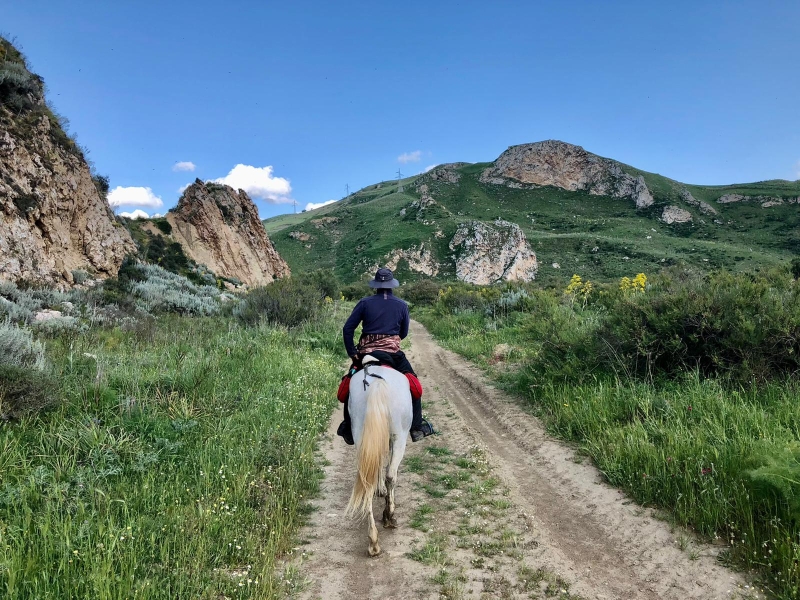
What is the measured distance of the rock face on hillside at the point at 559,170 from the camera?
111456 mm

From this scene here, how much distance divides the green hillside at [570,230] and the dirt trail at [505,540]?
43.6 metres

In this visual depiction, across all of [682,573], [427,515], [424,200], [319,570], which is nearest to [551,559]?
[682,573]

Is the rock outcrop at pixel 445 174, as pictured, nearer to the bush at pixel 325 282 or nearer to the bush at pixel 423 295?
the bush at pixel 423 295

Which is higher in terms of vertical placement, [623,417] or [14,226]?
[14,226]

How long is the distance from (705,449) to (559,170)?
128 meters

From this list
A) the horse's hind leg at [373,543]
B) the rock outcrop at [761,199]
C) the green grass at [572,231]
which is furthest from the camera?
the rock outcrop at [761,199]

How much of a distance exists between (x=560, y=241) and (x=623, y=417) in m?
74.6

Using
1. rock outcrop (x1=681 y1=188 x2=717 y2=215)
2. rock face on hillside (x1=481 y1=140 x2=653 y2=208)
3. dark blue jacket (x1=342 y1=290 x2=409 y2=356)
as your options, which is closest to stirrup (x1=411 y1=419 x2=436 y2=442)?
dark blue jacket (x1=342 y1=290 x2=409 y2=356)

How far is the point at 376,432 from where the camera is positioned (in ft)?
12.1

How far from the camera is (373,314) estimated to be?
4.74m

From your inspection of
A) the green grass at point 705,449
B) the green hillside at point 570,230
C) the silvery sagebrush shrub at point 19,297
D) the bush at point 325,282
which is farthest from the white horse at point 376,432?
the green hillside at point 570,230

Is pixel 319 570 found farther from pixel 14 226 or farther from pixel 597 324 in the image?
pixel 14 226

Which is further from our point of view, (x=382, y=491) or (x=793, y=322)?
(x=793, y=322)

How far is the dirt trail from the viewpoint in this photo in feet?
9.90
